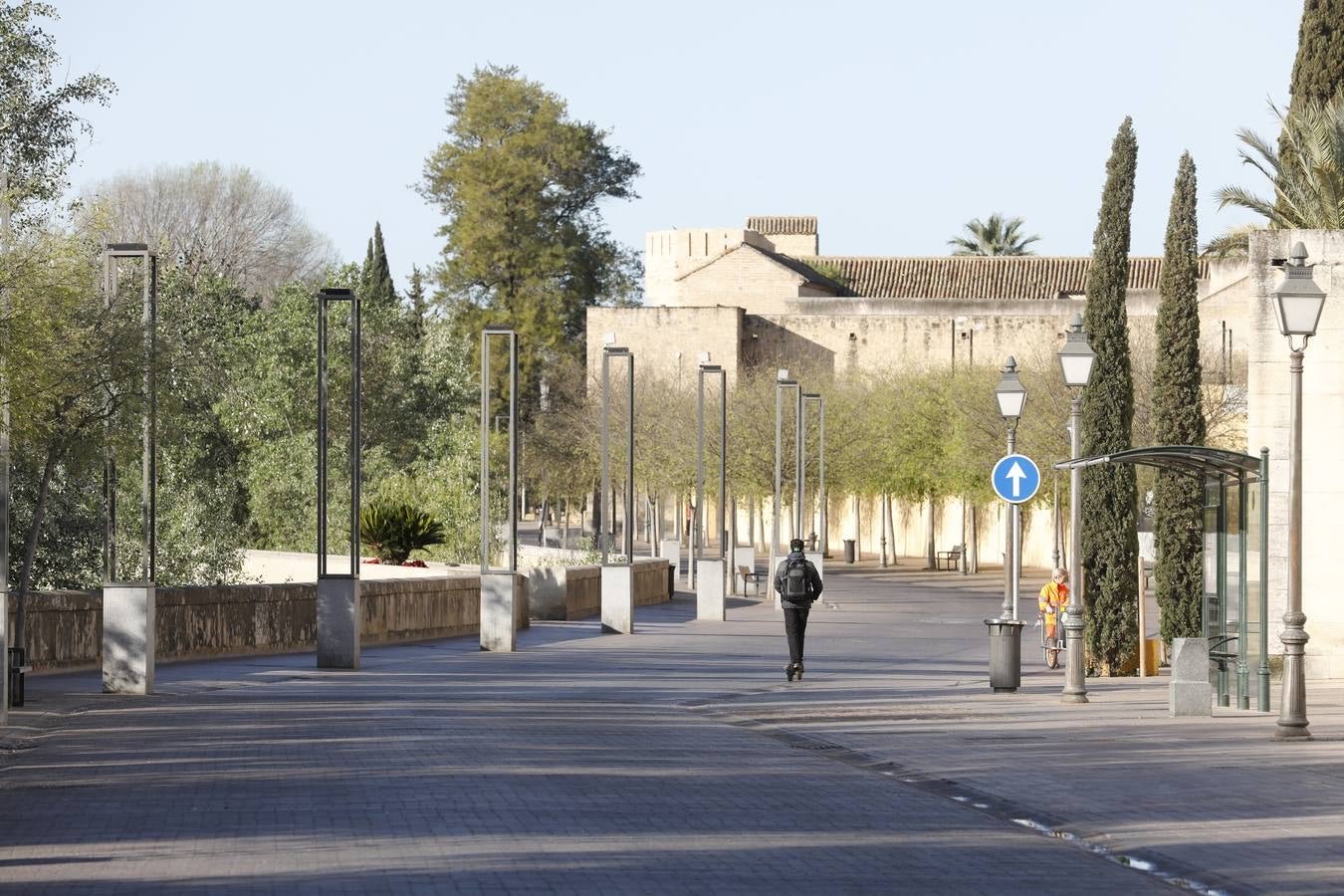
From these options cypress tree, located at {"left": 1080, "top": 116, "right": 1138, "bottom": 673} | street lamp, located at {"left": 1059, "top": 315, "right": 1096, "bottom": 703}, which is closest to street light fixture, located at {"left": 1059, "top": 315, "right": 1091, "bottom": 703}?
street lamp, located at {"left": 1059, "top": 315, "right": 1096, "bottom": 703}

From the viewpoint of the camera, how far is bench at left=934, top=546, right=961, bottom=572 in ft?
237

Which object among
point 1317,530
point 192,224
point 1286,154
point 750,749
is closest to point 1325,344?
point 1317,530

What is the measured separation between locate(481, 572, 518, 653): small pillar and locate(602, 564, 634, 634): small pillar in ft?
15.3

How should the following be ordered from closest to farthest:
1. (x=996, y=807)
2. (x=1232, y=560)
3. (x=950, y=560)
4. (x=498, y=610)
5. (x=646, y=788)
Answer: (x=996, y=807) → (x=646, y=788) → (x=1232, y=560) → (x=498, y=610) → (x=950, y=560)

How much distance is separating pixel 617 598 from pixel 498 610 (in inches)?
211

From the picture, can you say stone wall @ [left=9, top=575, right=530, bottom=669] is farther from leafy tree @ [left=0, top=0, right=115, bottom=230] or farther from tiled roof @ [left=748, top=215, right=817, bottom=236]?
tiled roof @ [left=748, top=215, right=817, bottom=236]

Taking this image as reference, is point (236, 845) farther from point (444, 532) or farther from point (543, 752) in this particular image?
point (444, 532)

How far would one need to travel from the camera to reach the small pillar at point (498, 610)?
30484 mm

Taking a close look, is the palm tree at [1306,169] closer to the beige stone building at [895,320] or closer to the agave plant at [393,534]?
the agave plant at [393,534]

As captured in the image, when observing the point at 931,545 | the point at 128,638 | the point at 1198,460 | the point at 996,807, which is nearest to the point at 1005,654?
the point at 1198,460

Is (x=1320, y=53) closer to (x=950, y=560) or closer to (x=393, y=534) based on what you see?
(x=393, y=534)

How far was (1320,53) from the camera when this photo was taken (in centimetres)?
2967

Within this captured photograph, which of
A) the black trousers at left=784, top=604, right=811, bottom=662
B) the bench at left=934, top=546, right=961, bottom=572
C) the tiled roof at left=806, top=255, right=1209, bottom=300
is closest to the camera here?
the black trousers at left=784, top=604, right=811, bottom=662

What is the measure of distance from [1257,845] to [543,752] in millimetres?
6471
